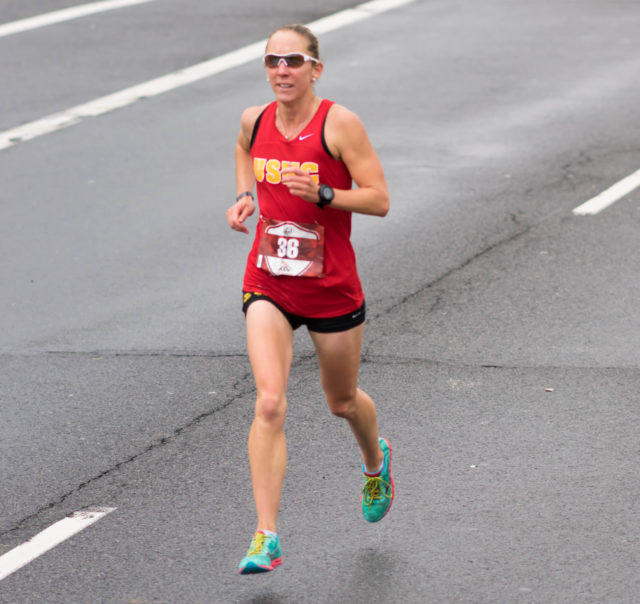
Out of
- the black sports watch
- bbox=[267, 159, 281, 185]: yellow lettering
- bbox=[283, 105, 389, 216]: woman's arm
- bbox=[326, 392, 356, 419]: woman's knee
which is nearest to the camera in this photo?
the black sports watch

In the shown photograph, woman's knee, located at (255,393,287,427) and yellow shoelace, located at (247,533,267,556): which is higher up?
woman's knee, located at (255,393,287,427)

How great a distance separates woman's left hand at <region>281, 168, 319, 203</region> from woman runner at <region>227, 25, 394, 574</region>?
0.10ft

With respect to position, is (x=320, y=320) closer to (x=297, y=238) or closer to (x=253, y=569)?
(x=297, y=238)

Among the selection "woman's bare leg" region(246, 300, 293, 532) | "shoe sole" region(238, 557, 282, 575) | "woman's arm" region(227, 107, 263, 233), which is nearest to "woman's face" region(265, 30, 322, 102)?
"woman's arm" region(227, 107, 263, 233)

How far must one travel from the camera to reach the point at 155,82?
51.7 ft

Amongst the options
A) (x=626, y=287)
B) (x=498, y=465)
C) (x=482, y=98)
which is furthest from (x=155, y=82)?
(x=498, y=465)

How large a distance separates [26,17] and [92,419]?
44.7 feet

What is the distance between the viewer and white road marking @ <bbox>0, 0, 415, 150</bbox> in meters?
13.9

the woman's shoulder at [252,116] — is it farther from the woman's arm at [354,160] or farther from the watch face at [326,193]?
the watch face at [326,193]

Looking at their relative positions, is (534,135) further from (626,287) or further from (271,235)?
(271,235)

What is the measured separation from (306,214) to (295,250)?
6.4 inches

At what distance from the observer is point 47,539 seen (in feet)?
19.0

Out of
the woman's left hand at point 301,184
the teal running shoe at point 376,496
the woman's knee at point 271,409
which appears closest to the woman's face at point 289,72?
the woman's left hand at point 301,184

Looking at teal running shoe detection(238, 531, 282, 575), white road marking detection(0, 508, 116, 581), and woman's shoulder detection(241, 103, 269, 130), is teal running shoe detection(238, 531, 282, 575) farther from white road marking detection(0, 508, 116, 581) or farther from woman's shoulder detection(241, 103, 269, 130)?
woman's shoulder detection(241, 103, 269, 130)
